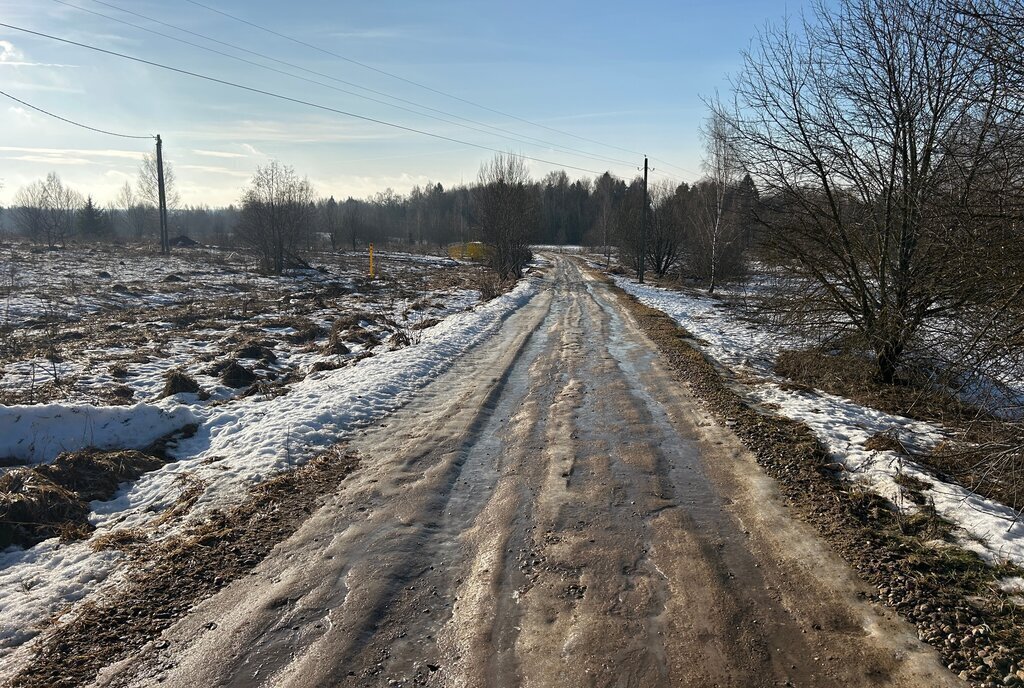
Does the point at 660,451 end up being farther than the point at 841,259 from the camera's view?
No

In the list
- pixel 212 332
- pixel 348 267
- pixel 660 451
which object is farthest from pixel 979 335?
pixel 348 267

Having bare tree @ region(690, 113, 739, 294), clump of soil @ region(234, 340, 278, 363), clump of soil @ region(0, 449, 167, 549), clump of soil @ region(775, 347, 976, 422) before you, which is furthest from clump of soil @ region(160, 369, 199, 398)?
bare tree @ region(690, 113, 739, 294)

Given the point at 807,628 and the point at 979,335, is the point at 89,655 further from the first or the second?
the point at 979,335

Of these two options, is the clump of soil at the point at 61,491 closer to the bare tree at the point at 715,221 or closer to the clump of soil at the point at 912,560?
the clump of soil at the point at 912,560

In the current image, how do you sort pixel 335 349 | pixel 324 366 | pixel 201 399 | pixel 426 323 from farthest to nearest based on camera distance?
pixel 426 323 → pixel 335 349 → pixel 324 366 → pixel 201 399

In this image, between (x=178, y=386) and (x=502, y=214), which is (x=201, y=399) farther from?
(x=502, y=214)

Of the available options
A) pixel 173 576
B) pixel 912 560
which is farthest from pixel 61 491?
pixel 912 560

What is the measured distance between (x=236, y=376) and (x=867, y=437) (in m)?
9.92

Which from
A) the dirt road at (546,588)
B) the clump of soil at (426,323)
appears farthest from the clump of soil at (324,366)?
the clump of soil at (426,323)

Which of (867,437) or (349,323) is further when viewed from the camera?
(349,323)

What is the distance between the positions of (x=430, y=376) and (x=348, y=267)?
3447 centimetres

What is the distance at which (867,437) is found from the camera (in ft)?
23.3

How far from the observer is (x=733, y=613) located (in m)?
3.78

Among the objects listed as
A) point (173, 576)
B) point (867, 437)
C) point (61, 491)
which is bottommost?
point (173, 576)
